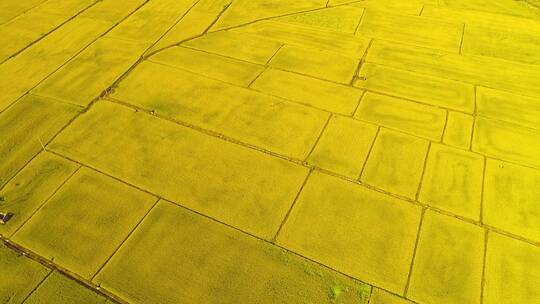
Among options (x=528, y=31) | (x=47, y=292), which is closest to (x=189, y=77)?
(x=47, y=292)

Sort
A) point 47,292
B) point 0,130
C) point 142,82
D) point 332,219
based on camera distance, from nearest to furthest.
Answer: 1. point 47,292
2. point 332,219
3. point 0,130
4. point 142,82

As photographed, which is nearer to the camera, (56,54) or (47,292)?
(47,292)

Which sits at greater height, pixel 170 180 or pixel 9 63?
pixel 9 63

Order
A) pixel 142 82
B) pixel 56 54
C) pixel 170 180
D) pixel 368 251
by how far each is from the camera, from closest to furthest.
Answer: pixel 368 251
pixel 170 180
pixel 142 82
pixel 56 54

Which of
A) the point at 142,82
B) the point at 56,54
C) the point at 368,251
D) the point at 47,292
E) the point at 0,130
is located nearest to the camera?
the point at 47,292

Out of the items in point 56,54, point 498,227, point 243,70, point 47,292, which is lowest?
point 498,227

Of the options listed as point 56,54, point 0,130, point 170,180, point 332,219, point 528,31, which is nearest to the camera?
point 332,219

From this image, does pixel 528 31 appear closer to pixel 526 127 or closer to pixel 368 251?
pixel 526 127

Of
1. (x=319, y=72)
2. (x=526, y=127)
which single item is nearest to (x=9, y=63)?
(x=319, y=72)

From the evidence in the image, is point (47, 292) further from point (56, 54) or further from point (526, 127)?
point (526, 127)
